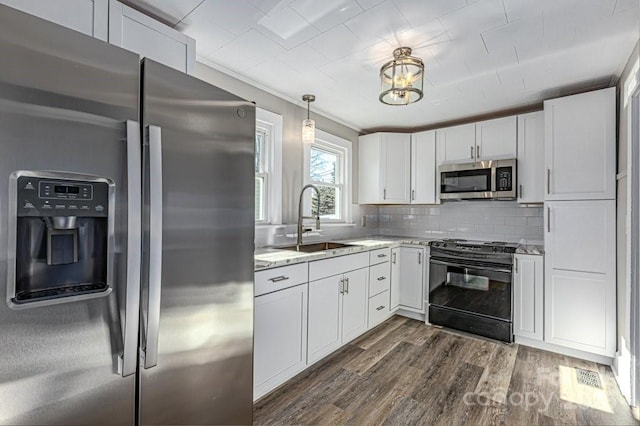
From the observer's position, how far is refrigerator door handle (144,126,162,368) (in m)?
1.08

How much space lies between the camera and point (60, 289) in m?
0.94

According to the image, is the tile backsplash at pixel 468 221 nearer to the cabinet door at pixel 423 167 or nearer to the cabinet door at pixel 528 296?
the cabinet door at pixel 423 167

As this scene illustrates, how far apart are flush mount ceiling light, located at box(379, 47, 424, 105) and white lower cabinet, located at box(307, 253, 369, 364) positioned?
132cm

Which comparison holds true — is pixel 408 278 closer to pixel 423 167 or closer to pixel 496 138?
pixel 423 167

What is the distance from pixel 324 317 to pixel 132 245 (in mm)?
1703

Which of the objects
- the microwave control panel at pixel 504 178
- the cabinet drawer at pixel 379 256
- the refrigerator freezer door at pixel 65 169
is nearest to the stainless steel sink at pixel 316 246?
the cabinet drawer at pixel 379 256

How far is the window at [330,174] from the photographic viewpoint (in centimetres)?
344

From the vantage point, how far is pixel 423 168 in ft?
12.4

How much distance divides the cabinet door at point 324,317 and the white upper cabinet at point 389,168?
62.5 inches

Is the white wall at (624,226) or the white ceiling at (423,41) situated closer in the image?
the white ceiling at (423,41)

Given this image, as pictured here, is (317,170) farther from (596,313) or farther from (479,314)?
(596,313)

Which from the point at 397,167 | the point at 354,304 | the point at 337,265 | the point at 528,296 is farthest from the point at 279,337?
the point at 397,167

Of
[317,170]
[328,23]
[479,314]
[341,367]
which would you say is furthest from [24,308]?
[479,314]

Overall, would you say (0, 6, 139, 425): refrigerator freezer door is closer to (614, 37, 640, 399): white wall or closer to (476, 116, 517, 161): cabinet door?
(614, 37, 640, 399): white wall
